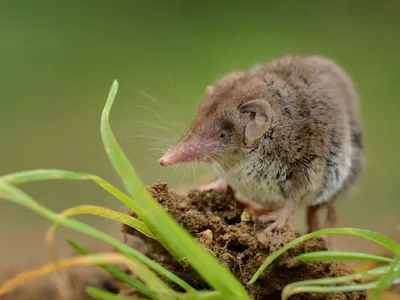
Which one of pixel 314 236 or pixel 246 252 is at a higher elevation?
pixel 246 252

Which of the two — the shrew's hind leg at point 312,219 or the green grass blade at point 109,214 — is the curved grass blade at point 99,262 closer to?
the green grass blade at point 109,214

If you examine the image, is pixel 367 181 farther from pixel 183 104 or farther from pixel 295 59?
Answer: pixel 295 59

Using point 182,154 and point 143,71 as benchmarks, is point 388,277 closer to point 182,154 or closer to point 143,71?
point 182,154

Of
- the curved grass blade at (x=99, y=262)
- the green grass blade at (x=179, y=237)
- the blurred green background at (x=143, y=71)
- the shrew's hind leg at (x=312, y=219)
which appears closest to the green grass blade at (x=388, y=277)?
the green grass blade at (x=179, y=237)

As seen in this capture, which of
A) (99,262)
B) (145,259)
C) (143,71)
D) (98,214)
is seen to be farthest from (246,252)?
(143,71)

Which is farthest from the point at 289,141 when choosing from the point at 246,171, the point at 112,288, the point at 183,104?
the point at 183,104

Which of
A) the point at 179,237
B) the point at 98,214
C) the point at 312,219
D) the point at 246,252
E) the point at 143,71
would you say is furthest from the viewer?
the point at 143,71
